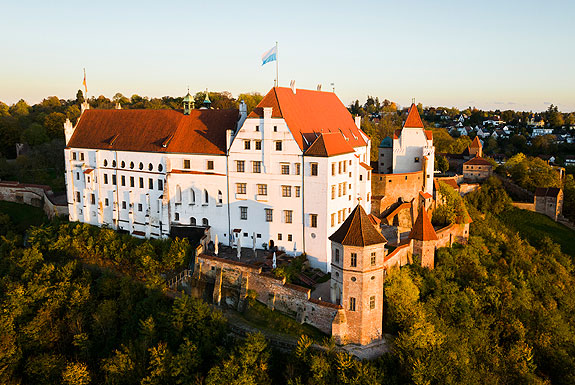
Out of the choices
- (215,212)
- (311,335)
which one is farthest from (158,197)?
(311,335)

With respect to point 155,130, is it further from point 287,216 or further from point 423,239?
point 423,239

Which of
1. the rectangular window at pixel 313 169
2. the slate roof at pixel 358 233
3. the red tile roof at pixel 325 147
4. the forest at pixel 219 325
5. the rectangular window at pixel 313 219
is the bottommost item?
the forest at pixel 219 325

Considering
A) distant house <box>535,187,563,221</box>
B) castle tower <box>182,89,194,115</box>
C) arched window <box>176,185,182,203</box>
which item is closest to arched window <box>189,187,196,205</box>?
arched window <box>176,185,182,203</box>

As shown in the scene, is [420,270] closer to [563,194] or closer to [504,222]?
[504,222]

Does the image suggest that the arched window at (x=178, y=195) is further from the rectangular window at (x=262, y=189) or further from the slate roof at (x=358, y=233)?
the slate roof at (x=358, y=233)

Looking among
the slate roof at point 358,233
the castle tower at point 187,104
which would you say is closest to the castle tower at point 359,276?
the slate roof at point 358,233

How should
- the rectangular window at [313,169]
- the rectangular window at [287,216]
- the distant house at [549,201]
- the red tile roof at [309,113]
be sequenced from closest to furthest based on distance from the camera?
1. the rectangular window at [313,169]
2. the rectangular window at [287,216]
3. the red tile roof at [309,113]
4. the distant house at [549,201]

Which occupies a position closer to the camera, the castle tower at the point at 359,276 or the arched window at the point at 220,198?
the castle tower at the point at 359,276
